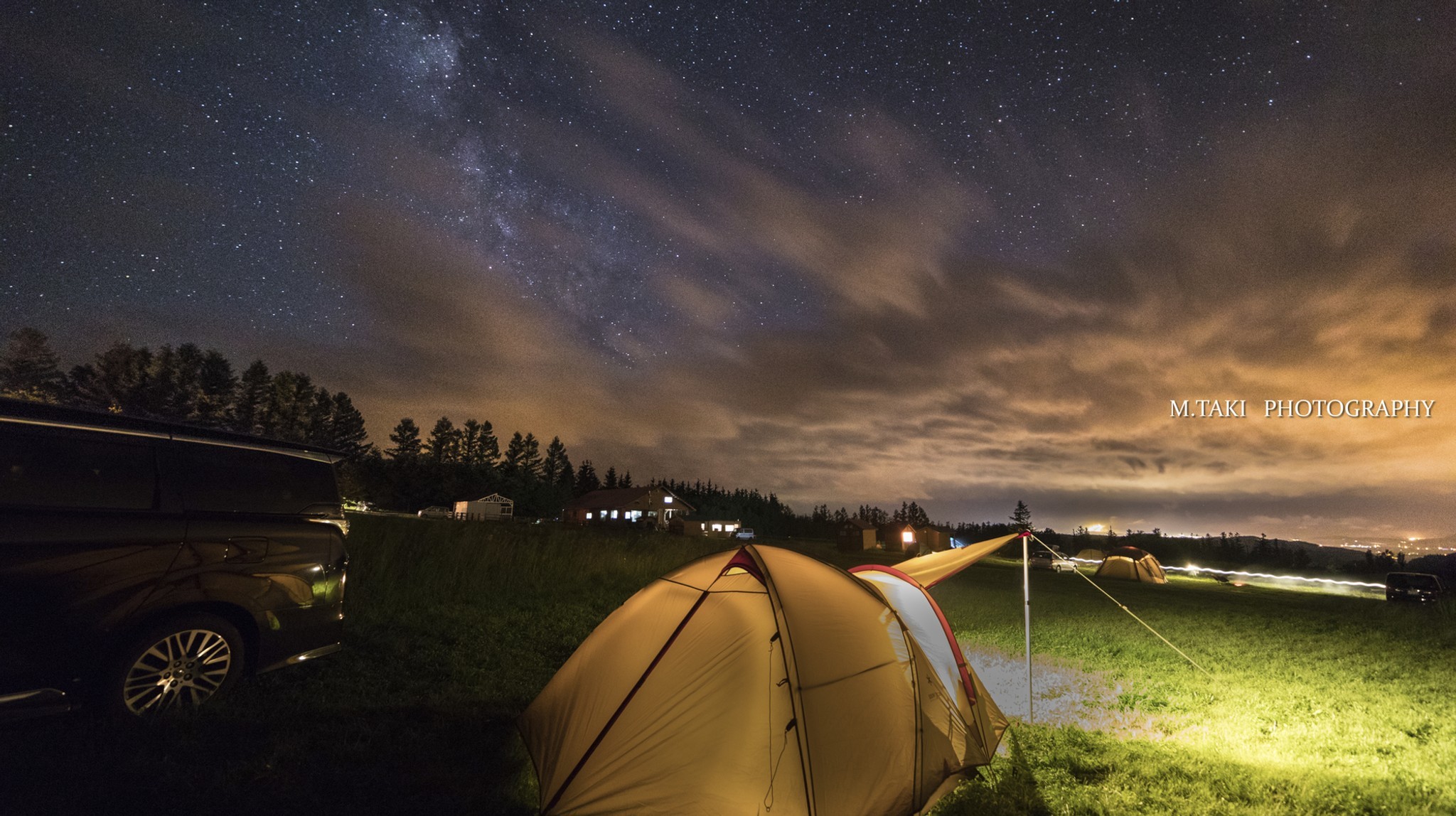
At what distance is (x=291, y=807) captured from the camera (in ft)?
14.5

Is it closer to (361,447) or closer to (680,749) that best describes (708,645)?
(680,749)

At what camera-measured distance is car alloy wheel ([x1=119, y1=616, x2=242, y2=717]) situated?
5160mm

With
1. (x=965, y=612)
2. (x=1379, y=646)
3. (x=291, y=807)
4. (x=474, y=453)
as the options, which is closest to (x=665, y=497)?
(x=474, y=453)

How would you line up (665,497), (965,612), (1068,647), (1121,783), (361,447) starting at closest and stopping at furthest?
(1121,783), (1068,647), (965,612), (361,447), (665,497)

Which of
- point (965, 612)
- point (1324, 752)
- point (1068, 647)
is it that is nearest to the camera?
point (1324, 752)

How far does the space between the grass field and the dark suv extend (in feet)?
1.65

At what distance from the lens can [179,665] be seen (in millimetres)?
5488

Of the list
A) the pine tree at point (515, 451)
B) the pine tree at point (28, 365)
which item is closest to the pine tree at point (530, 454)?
the pine tree at point (515, 451)

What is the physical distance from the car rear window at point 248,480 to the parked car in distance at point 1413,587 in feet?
120

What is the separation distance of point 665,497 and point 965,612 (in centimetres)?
7429

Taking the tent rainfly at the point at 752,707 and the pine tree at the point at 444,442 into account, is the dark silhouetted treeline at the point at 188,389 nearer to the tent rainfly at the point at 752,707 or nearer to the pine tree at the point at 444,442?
the pine tree at the point at 444,442

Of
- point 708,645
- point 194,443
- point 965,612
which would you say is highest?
point 194,443

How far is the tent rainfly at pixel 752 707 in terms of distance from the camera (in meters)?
4.48

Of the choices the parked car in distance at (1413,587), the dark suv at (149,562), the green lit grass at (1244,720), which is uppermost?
the dark suv at (149,562)
